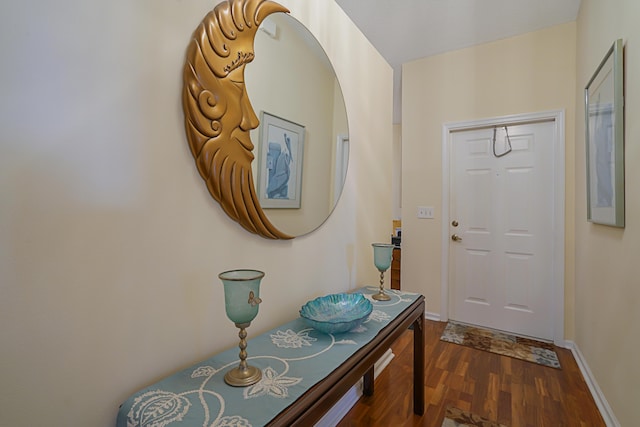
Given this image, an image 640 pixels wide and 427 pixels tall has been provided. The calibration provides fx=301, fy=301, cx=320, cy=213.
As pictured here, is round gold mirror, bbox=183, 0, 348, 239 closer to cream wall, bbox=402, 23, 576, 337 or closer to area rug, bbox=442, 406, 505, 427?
area rug, bbox=442, 406, 505, 427

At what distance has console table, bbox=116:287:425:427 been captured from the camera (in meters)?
0.67

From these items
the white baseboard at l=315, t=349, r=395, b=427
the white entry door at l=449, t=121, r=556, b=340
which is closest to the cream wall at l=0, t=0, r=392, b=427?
the white baseboard at l=315, t=349, r=395, b=427

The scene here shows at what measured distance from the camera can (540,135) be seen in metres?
2.66

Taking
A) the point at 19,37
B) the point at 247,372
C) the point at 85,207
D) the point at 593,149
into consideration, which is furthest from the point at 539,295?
the point at 19,37

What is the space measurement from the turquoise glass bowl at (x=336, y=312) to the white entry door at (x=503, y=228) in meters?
2.02

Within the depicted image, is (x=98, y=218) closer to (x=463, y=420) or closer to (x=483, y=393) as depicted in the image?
(x=463, y=420)

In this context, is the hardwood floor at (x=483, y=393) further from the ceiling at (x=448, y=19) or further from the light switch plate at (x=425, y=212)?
the ceiling at (x=448, y=19)

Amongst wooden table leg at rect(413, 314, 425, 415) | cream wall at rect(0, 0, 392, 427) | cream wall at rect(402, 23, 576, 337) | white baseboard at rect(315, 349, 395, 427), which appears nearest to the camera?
cream wall at rect(0, 0, 392, 427)

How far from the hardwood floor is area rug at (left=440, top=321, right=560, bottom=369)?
0.27 feet

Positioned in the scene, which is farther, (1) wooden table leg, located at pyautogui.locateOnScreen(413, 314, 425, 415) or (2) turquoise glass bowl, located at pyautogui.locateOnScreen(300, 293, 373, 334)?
(1) wooden table leg, located at pyautogui.locateOnScreen(413, 314, 425, 415)

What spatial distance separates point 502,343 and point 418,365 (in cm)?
141

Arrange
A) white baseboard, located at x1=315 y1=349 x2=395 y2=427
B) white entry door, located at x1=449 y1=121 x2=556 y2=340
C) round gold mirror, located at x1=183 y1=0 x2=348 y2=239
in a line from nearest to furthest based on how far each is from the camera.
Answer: round gold mirror, located at x1=183 y1=0 x2=348 y2=239 < white baseboard, located at x1=315 y1=349 x2=395 y2=427 < white entry door, located at x1=449 y1=121 x2=556 y2=340

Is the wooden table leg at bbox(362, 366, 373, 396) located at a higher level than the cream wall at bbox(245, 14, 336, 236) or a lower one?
lower

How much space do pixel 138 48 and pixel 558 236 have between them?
3.11 meters
